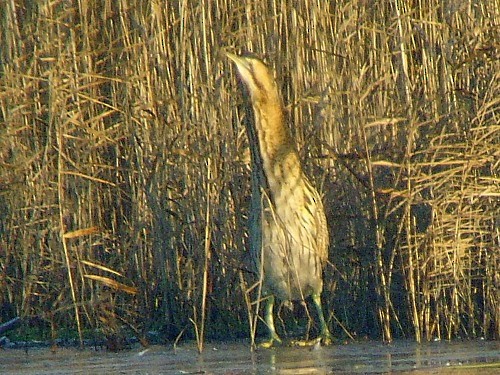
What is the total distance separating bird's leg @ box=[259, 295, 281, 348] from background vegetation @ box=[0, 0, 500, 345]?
0.44 ft

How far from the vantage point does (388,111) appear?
633 centimetres

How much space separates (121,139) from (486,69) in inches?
80.4

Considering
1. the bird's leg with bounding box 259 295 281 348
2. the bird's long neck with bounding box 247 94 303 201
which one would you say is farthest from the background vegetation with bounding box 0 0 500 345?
the bird's long neck with bounding box 247 94 303 201

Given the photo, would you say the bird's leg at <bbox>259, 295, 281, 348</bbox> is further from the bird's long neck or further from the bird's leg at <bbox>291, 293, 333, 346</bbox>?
the bird's long neck

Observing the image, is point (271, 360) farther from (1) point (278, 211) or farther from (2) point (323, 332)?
(1) point (278, 211)

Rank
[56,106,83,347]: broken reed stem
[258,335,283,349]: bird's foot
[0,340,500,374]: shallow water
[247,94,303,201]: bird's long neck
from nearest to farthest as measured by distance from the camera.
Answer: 1. [0,340,500,374]: shallow water
2. [258,335,283,349]: bird's foot
3. [56,106,83,347]: broken reed stem
4. [247,94,303,201]: bird's long neck

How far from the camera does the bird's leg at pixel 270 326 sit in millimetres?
5834

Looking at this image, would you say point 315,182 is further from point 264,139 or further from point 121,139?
point 121,139

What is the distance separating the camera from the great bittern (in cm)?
595

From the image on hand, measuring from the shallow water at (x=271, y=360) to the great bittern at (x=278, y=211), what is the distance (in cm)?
36

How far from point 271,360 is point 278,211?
3.42 ft

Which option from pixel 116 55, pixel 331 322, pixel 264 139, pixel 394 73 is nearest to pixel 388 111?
pixel 394 73

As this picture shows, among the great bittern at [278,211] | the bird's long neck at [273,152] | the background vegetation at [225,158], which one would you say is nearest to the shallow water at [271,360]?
the background vegetation at [225,158]

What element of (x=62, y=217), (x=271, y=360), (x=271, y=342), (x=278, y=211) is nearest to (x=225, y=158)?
(x=278, y=211)
